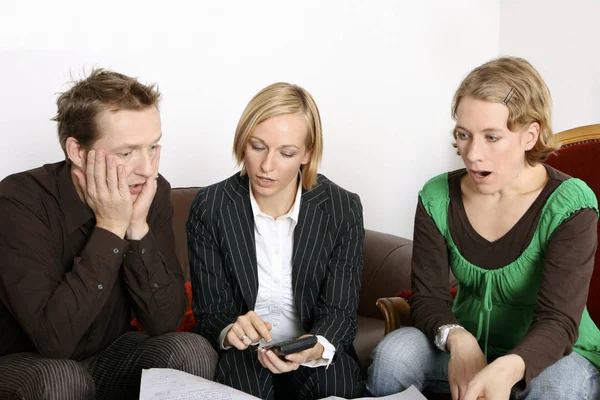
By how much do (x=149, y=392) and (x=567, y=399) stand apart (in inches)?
34.2

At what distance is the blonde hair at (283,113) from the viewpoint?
6.40 ft

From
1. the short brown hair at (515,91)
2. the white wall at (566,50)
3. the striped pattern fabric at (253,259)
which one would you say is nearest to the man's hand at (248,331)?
the striped pattern fabric at (253,259)

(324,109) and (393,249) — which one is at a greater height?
(324,109)

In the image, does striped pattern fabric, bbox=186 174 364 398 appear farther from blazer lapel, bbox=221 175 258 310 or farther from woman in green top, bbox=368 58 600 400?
woman in green top, bbox=368 58 600 400

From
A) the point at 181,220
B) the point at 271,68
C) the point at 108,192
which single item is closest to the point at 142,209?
the point at 108,192

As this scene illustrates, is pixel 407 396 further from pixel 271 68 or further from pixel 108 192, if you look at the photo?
pixel 271 68

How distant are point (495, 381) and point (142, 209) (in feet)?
2.98

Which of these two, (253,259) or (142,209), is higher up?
(142,209)

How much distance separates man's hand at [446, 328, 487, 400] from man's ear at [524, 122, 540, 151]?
462 millimetres

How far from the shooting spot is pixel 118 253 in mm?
1771

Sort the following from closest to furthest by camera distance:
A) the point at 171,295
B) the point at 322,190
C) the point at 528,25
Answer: the point at 171,295, the point at 322,190, the point at 528,25

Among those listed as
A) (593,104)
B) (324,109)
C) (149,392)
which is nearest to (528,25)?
(593,104)

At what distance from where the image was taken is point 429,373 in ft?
6.04

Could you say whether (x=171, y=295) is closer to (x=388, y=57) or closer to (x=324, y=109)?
(x=324, y=109)
